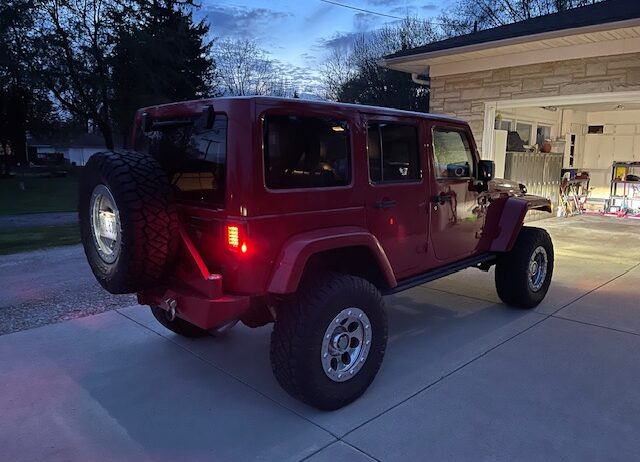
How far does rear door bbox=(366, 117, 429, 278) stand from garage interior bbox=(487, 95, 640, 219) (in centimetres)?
729

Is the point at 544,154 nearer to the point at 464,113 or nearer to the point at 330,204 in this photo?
the point at 464,113

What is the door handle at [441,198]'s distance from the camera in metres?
3.93

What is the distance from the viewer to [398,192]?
3578 mm

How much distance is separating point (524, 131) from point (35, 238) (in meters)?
11.4

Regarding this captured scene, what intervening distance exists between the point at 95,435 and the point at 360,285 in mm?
1825

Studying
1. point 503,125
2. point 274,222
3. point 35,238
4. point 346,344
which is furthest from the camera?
point 503,125

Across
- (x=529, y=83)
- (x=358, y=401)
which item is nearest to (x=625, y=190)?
(x=529, y=83)

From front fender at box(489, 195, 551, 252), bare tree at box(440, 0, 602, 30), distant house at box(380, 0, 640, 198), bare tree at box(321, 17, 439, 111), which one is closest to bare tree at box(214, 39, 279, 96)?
bare tree at box(321, 17, 439, 111)

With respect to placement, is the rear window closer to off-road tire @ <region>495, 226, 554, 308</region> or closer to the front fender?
the front fender

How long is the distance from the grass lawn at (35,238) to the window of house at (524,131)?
402 inches

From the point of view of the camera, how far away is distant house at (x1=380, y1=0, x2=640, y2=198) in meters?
7.96

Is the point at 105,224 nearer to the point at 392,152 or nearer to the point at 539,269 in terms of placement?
the point at 392,152

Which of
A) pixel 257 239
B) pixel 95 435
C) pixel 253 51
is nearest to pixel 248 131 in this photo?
pixel 257 239

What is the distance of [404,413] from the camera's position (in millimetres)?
3014
